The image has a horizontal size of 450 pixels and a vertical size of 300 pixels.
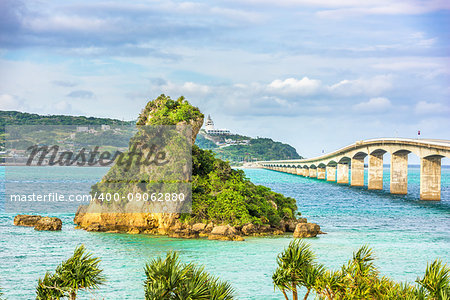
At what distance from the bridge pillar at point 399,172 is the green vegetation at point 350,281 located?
84783 mm

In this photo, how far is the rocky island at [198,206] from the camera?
49.3 metres

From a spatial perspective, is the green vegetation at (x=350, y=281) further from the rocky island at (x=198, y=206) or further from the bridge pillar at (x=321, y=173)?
the bridge pillar at (x=321, y=173)

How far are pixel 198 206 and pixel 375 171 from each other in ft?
270

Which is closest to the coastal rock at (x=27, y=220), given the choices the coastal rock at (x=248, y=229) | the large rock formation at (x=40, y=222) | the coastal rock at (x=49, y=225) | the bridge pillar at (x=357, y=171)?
the large rock formation at (x=40, y=222)

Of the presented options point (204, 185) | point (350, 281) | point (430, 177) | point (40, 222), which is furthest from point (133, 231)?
point (430, 177)

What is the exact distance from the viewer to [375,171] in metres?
124

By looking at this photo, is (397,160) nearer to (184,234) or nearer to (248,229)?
(248,229)

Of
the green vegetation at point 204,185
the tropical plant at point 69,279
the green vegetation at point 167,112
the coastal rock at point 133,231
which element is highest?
the green vegetation at point 167,112

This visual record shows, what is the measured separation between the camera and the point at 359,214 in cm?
7462

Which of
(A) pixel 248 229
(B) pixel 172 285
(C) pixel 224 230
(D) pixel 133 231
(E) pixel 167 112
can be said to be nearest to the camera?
(B) pixel 172 285

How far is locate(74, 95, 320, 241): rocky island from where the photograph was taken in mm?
49312

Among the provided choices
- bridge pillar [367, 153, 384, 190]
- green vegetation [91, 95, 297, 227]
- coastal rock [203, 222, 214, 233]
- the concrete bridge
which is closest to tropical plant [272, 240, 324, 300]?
coastal rock [203, 222, 214, 233]

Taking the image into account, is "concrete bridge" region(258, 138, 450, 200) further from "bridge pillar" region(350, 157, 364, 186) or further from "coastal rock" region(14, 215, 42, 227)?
"coastal rock" region(14, 215, 42, 227)

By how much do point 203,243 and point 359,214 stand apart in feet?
117
